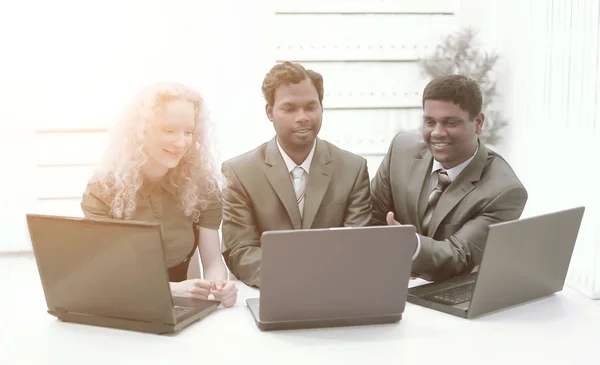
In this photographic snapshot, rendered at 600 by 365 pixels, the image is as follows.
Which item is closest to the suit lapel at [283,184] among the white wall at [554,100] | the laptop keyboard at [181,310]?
the laptop keyboard at [181,310]

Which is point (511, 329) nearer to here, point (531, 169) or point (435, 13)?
point (531, 169)

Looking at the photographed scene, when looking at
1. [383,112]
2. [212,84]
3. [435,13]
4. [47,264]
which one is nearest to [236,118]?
[212,84]

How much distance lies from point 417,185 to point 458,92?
376mm

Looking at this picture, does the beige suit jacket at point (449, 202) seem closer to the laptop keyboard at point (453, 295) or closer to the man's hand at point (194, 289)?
the laptop keyboard at point (453, 295)

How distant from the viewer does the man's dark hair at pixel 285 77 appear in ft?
7.08

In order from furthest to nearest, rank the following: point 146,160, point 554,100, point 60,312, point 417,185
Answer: point 554,100
point 417,185
point 146,160
point 60,312

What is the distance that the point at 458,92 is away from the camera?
2.16 meters

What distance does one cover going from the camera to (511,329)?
64.7 inches

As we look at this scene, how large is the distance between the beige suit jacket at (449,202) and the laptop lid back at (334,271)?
1.20 feet

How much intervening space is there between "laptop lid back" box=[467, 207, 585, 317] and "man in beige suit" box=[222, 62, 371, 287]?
0.63 meters

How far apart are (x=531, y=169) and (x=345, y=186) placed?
238 cm

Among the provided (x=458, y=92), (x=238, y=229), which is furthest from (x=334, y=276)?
(x=458, y=92)

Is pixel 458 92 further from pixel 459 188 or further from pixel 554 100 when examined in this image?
pixel 554 100

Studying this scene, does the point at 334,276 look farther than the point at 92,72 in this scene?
No
